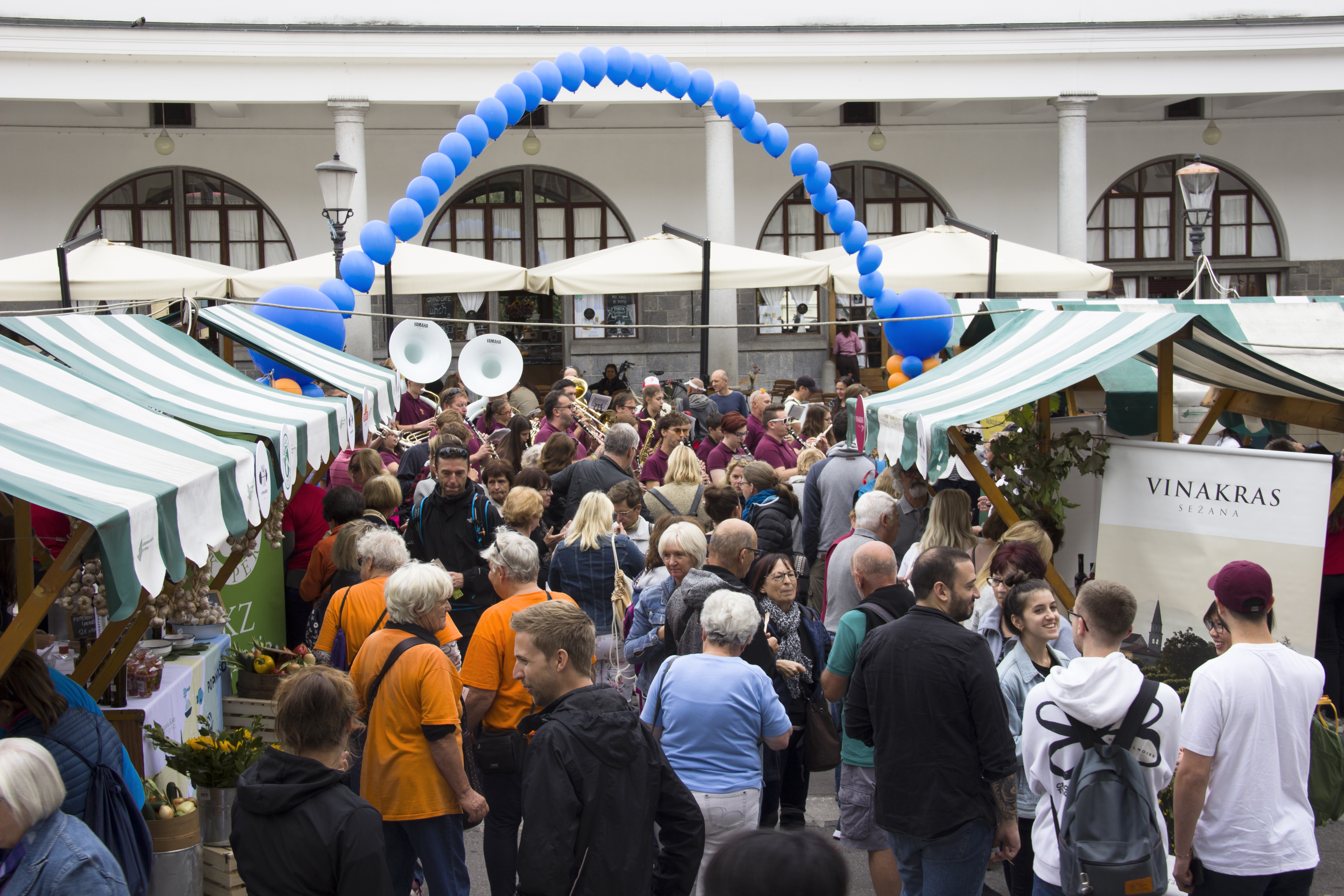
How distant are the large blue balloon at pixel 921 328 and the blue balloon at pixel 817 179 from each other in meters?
2.06

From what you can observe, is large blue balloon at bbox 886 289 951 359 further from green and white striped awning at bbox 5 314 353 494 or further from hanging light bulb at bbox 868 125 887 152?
hanging light bulb at bbox 868 125 887 152

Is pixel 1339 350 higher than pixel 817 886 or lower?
higher

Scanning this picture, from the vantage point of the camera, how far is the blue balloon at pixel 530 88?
1014cm

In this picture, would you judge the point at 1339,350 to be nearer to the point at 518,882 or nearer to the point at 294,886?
the point at 518,882

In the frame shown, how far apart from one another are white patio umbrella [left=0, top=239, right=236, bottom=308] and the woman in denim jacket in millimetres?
10672

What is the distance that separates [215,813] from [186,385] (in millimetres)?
1893

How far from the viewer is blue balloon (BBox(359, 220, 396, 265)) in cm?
898

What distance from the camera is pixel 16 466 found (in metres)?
3.15

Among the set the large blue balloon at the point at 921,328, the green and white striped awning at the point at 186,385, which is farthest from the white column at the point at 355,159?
the green and white striped awning at the point at 186,385

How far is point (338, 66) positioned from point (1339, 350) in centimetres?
1340

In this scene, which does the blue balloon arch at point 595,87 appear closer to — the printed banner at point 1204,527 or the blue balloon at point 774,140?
the blue balloon at point 774,140

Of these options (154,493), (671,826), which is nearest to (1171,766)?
(671,826)

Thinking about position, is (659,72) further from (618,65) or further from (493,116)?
(493,116)

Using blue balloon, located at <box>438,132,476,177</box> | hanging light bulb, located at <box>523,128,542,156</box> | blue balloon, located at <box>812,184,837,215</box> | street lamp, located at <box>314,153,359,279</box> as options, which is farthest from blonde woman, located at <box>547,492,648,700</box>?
hanging light bulb, located at <box>523,128,542,156</box>
